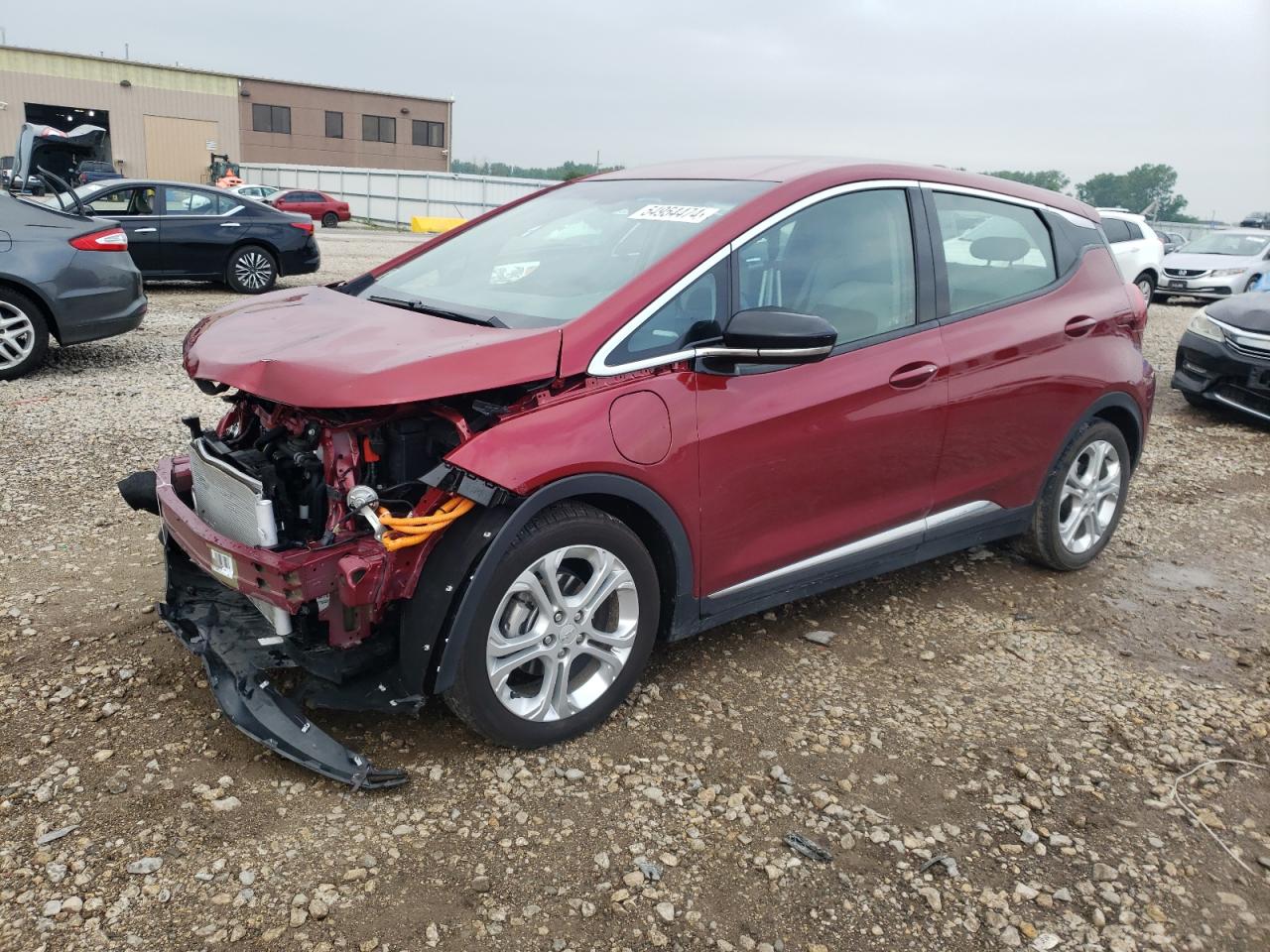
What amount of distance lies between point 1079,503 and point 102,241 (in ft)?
23.1

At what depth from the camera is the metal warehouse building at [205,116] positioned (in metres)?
45.2

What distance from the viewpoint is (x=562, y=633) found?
2.88 metres

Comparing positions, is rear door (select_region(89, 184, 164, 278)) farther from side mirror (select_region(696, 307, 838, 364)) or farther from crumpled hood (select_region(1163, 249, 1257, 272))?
crumpled hood (select_region(1163, 249, 1257, 272))

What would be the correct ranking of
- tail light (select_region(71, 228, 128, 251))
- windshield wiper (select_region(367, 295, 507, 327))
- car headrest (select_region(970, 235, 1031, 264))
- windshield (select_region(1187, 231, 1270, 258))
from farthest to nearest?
windshield (select_region(1187, 231, 1270, 258))
tail light (select_region(71, 228, 128, 251))
car headrest (select_region(970, 235, 1031, 264))
windshield wiper (select_region(367, 295, 507, 327))

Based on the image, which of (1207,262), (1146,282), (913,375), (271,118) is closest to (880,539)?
(913,375)

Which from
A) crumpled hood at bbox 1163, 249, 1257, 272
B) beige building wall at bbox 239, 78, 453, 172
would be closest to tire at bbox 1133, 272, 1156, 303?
crumpled hood at bbox 1163, 249, 1257, 272

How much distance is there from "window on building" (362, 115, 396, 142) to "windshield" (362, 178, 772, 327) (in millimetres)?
57306

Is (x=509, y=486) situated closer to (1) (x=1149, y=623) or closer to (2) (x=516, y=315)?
(2) (x=516, y=315)

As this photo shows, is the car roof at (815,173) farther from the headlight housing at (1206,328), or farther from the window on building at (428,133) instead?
the window on building at (428,133)

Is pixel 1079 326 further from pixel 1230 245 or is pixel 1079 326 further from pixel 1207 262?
pixel 1230 245

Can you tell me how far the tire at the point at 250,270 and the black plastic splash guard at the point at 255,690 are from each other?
1030cm

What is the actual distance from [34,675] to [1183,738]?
3.82m

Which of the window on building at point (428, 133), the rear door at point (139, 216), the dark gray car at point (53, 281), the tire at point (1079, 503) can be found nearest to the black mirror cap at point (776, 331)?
the tire at point (1079, 503)

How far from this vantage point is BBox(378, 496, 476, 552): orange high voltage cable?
2.58 metres
